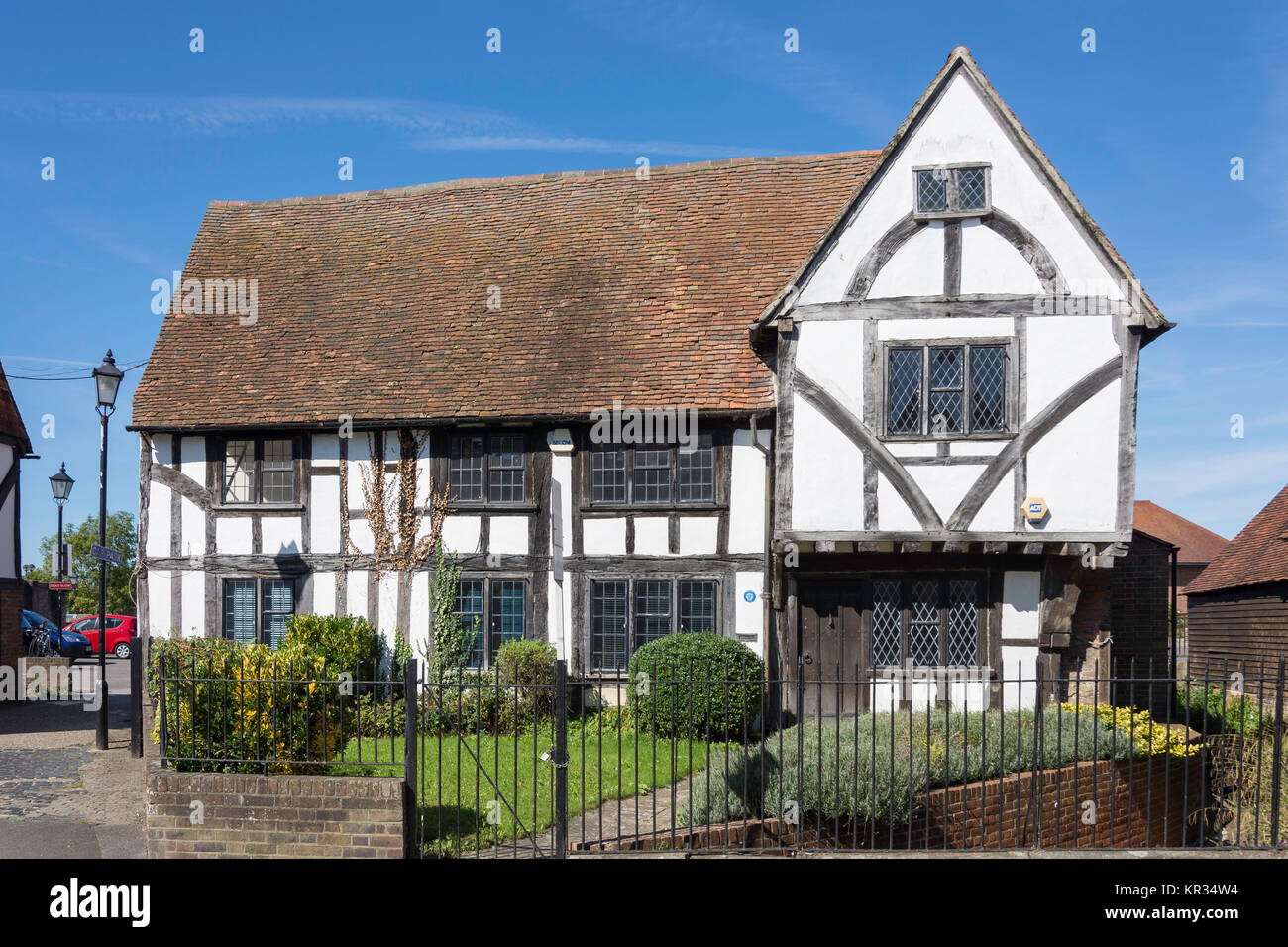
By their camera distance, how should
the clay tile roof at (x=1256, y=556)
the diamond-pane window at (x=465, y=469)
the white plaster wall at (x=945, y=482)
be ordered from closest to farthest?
the white plaster wall at (x=945, y=482) → the diamond-pane window at (x=465, y=469) → the clay tile roof at (x=1256, y=556)

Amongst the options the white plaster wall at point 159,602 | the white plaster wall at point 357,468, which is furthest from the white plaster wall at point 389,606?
the white plaster wall at point 159,602

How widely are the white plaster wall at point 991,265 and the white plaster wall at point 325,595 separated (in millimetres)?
11390

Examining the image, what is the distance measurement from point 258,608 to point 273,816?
10.2 metres

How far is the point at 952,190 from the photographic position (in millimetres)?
14164

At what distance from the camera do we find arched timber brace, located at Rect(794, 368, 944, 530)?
14.0m

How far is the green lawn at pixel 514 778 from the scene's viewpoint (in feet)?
29.1

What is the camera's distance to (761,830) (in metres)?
8.73

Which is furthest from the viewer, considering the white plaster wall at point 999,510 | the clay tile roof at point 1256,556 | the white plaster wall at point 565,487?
the clay tile roof at point 1256,556

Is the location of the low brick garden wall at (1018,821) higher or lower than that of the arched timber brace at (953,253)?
lower

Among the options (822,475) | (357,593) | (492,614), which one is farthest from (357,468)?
(822,475)

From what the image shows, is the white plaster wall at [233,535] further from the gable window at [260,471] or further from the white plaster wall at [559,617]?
the white plaster wall at [559,617]

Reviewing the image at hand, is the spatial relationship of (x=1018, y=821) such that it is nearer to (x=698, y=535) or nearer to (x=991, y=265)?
(x=698, y=535)

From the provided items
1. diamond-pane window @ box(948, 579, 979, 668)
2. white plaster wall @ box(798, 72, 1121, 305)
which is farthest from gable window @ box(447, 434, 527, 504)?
diamond-pane window @ box(948, 579, 979, 668)
